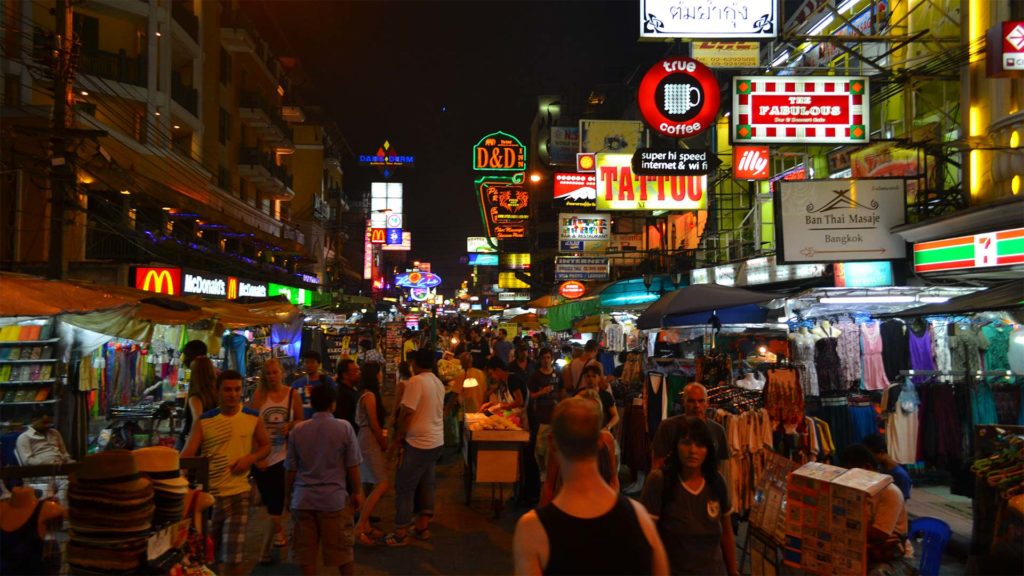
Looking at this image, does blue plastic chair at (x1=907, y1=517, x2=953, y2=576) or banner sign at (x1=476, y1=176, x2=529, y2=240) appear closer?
blue plastic chair at (x1=907, y1=517, x2=953, y2=576)

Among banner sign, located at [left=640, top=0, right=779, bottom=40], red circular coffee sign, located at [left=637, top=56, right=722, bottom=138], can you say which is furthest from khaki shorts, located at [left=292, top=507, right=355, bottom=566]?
red circular coffee sign, located at [left=637, top=56, right=722, bottom=138]

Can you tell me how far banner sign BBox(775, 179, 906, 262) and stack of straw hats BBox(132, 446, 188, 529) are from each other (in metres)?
10.4

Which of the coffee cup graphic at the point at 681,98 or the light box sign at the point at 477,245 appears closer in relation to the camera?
the coffee cup graphic at the point at 681,98

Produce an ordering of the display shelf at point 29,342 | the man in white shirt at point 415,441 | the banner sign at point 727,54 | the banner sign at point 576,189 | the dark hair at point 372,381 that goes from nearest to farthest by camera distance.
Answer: the man in white shirt at point 415,441, the dark hair at point 372,381, the display shelf at point 29,342, the banner sign at point 727,54, the banner sign at point 576,189

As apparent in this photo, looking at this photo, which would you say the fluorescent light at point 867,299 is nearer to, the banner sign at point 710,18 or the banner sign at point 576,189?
the banner sign at point 710,18

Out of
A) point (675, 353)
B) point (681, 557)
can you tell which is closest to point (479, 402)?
point (675, 353)

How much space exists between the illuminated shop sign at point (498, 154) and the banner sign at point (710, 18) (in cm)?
3075

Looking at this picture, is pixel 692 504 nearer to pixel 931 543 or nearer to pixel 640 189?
pixel 931 543

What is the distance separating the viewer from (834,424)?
973cm

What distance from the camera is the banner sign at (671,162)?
578 inches

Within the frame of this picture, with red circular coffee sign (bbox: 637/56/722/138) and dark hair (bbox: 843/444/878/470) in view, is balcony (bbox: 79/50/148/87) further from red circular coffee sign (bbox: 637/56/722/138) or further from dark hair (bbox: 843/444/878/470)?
dark hair (bbox: 843/444/878/470)

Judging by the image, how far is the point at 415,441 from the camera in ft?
27.1

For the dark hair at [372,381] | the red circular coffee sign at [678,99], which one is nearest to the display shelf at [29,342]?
the dark hair at [372,381]

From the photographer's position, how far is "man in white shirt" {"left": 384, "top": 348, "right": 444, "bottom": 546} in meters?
8.16
